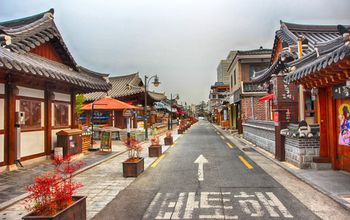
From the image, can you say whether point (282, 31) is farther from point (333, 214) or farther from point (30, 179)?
point (30, 179)

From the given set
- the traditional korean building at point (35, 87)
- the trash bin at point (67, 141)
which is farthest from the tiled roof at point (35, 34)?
the trash bin at point (67, 141)

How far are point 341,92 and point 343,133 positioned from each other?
1296 mm

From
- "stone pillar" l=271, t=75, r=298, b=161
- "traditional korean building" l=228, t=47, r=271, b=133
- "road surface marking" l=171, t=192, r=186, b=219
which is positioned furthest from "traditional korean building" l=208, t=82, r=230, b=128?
"road surface marking" l=171, t=192, r=186, b=219

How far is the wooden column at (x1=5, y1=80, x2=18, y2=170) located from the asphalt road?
16.8 feet

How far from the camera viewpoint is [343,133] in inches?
323

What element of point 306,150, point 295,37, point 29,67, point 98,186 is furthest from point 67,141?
point 295,37

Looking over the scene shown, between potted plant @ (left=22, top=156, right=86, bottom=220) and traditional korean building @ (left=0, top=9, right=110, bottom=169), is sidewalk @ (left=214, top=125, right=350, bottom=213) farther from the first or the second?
traditional korean building @ (left=0, top=9, right=110, bottom=169)

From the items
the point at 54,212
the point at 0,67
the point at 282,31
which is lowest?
the point at 54,212

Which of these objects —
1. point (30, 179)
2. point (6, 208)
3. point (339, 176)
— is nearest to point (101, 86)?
point (30, 179)

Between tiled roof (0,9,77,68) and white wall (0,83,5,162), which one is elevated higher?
tiled roof (0,9,77,68)

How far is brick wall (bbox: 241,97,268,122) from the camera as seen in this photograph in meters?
26.2

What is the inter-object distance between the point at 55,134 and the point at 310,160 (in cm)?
Result: 1141

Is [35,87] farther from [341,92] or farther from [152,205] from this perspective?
[341,92]

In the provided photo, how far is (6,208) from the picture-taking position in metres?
6.04
